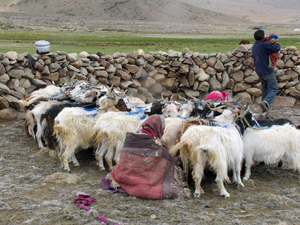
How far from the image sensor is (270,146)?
4297 mm

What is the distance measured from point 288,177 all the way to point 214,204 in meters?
1.75

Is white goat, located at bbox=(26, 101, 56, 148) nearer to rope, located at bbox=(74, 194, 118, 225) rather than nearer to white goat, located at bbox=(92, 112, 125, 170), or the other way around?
white goat, located at bbox=(92, 112, 125, 170)

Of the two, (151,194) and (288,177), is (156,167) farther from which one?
(288,177)

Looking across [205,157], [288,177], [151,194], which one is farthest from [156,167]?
[288,177]

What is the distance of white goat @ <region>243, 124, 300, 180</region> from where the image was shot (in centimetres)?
430

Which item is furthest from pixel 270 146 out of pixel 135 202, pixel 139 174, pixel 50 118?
pixel 50 118

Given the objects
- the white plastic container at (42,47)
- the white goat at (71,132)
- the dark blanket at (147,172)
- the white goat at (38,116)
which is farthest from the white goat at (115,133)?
the white plastic container at (42,47)

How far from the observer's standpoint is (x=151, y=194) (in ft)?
11.6

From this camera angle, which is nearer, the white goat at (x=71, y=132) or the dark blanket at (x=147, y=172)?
the dark blanket at (x=147, y=172)

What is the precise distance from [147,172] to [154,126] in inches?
33.2

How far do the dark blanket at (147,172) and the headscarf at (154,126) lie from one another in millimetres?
390

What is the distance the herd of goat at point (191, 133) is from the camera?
12.5 feet

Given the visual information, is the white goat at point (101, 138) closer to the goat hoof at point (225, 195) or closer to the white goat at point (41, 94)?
the goat hoof at point (225, 195)

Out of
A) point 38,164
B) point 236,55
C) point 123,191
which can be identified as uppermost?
point 236,55
